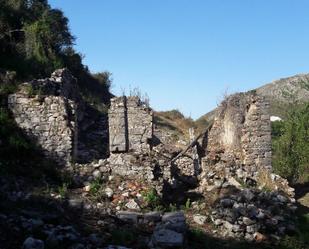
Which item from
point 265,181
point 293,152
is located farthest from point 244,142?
point 293,152

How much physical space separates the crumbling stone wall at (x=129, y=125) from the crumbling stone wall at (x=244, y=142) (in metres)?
1.90

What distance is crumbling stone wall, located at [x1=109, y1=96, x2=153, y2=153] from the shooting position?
13172 millimetres

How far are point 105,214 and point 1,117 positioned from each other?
403 cm

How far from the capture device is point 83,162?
1210cm

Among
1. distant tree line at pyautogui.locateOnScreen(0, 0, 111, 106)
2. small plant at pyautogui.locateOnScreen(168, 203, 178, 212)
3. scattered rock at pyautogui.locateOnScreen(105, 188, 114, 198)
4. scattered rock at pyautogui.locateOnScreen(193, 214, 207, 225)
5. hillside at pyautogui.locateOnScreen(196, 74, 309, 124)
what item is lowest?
scattered rock at pyautogui.locateOnScreen(193, 214, 207, 225)

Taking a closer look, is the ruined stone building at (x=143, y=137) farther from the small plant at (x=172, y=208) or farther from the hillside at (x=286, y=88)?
the hillside at (x=286, y=88)

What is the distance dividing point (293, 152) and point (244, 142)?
12.2 feet

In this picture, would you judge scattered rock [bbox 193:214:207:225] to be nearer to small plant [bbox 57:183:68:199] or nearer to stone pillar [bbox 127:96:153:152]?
small plant [bbox 57:183:68:199]

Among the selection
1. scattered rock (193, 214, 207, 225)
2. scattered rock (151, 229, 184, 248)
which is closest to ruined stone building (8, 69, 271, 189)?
scattered rock (193, 214, 207, 225)

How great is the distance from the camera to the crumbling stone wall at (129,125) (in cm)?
1317

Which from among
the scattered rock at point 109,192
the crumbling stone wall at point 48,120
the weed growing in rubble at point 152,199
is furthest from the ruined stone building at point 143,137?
the scattered rock at point 109,192

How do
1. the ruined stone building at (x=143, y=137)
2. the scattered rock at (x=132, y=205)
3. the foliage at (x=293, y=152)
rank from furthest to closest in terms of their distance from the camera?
the foliage at (x=293, y=152) → the ruined stone building at (x=143, y=137) → the scattered rock at (x=132, y=205)

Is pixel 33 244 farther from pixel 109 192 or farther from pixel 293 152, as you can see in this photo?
pixel 293 152

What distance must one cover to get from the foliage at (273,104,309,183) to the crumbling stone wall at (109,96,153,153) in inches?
179
